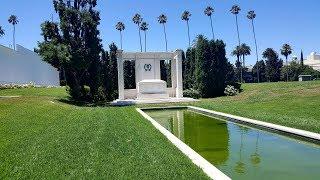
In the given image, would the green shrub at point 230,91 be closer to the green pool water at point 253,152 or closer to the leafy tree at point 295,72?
the green pool water at point 253,152

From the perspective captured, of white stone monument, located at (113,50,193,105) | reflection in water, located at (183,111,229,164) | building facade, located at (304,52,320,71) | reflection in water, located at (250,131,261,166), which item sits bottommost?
reflection in water, located at (183,111,229,164)

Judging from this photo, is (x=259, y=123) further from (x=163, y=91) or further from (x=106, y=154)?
(x=163, y=91)

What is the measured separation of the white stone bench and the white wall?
14357 millimetres

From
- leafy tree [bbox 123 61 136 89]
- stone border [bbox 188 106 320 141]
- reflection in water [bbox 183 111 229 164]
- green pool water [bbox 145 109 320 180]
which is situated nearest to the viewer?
green pool water [bbox 145 109 320 180]

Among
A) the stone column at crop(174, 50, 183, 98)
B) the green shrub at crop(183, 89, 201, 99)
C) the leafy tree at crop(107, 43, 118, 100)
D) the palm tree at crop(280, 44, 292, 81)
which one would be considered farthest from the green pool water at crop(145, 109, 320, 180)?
the palm tree at crop(280, 44, 292, 81)

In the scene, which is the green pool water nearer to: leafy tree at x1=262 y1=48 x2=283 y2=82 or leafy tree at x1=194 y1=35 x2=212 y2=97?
leafy tree at x1=194 y1=35 x2=212 y2=97

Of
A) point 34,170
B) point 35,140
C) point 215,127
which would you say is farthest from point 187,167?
point 215,127

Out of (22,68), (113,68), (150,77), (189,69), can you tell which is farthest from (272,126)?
(22,68)

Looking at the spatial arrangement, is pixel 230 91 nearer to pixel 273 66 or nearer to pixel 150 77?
pixel 150 77

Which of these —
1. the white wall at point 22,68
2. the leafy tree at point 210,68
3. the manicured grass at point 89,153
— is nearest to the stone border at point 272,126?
the manicured grass at point 89,153

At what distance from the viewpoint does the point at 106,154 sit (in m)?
9.38

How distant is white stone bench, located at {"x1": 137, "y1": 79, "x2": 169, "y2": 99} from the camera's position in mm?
38938

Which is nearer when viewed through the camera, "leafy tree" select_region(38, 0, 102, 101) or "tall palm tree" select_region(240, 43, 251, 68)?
"leafy tree" select_region(38, 0, 102, 101)

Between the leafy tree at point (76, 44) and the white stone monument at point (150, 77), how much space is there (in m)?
4.02
